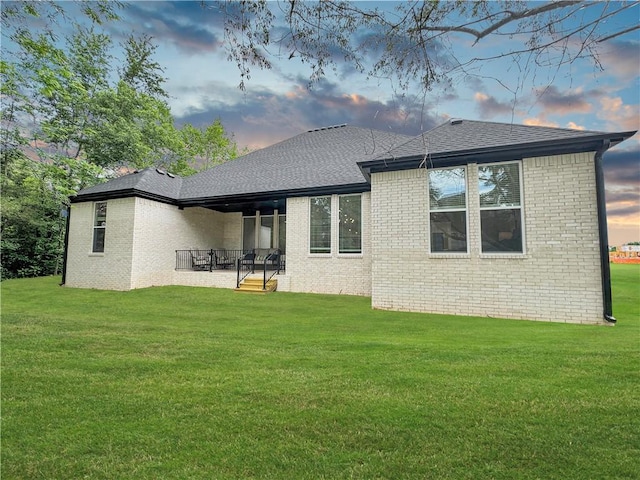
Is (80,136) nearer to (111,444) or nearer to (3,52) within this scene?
(3,52)

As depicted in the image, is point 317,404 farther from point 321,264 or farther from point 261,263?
point 261,263

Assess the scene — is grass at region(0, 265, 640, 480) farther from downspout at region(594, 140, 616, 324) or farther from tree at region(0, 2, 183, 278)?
tree at region(0, 2, 183, 278)

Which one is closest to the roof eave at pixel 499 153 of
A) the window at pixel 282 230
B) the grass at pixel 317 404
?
the grass at pixel 317 404

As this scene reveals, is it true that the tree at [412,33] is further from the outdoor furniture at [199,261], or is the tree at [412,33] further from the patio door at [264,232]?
the outdoor furniture at [199,261]

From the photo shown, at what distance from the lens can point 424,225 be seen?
8.48 metres

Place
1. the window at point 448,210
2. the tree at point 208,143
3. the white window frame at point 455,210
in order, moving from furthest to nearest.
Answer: the tree at point 208,143
the window at point 448,210
the white window frame at point 455,210

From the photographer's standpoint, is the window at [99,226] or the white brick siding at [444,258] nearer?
the white brick siding at [444,258]

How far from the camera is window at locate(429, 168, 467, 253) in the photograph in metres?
8.14

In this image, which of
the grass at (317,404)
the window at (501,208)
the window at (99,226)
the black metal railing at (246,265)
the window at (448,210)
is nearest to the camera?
the grass at (317,404)

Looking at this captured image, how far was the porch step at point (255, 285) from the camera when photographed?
11773 mm

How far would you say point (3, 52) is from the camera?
9.68 meters

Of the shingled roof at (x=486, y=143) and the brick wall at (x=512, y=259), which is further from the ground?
the shingled roof at (x=486, y=143)

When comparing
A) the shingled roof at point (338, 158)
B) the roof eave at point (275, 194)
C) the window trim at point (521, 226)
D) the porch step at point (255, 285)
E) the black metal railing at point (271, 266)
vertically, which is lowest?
the porch step at point (255, 285)

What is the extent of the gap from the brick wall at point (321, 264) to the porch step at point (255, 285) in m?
0.25
